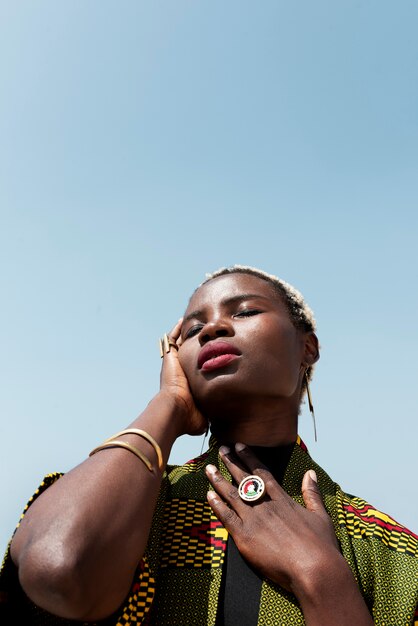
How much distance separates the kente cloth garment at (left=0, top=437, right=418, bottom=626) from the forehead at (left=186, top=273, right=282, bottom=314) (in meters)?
1.05

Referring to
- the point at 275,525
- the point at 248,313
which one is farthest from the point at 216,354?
the point at 275,525

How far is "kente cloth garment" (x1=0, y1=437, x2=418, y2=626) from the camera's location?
3006 mm

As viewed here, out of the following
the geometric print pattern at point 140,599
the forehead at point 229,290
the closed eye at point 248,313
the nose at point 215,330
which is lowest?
A: the geometric print pattern at point 140,599

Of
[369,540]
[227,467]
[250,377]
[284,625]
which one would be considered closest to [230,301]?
[250,377]

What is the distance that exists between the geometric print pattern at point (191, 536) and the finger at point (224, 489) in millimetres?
141

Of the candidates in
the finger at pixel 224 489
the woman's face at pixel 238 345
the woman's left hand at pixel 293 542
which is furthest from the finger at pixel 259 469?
the woman's face at pixel 238 345

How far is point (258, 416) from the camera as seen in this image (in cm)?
395

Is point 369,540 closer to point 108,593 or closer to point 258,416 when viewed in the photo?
point 258,416

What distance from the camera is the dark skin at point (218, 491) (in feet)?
8.66

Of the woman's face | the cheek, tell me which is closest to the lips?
the woman's face

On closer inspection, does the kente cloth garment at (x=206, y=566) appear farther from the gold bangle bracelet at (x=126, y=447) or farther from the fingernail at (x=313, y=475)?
the gold bangle bracelet at (x=126, y=447)

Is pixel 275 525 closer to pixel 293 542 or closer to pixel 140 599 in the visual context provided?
pixel 293 542

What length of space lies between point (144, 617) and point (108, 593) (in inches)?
14.9

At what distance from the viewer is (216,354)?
3898 mm
